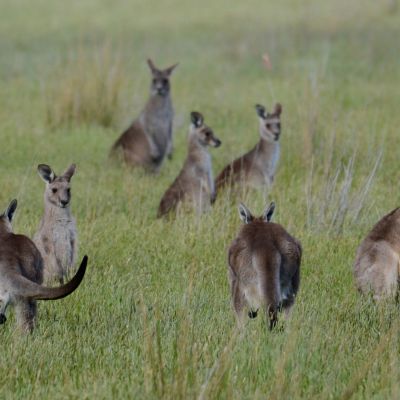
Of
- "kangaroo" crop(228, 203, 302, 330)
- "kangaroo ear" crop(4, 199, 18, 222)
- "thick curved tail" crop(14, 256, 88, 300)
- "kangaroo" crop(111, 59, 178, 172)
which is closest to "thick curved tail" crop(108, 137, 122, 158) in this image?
"kangaroo" crop(111, 59, 178, 172)

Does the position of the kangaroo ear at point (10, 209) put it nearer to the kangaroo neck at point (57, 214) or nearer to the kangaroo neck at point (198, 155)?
the kangaroo neck at point (57, 214)

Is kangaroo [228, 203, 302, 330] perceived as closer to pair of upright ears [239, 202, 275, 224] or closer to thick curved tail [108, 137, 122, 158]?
pair of upright ears [239, 202, 275, 224]

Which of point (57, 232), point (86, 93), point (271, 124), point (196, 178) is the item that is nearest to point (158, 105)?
point (86, 93)

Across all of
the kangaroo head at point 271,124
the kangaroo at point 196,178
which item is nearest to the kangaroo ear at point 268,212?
the kangaroo at point 196,178

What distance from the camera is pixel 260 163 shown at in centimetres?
1030

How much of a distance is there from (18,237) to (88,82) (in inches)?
306

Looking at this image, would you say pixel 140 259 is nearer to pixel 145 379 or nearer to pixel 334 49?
pixel 145 379

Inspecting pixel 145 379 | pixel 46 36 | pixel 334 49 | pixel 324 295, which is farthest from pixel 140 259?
pixel 46 36

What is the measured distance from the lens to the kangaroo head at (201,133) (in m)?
10.5

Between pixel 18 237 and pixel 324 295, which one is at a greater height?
pixel 18 237

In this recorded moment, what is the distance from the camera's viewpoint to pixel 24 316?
5465mm

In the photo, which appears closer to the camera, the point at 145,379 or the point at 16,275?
the point at 145,379

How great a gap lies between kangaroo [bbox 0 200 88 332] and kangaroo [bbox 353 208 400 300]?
1.98m

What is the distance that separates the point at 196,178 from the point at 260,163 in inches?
31.4
